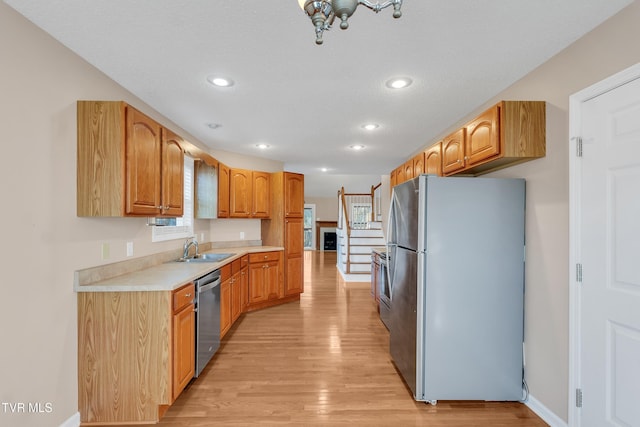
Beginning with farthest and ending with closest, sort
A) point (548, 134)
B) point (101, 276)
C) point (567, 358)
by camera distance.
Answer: point (101, 276)
point (548, 134)
point (567, 358)

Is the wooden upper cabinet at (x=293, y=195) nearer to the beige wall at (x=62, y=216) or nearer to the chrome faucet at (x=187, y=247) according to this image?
the chrome faucet at (x=187, y=247)

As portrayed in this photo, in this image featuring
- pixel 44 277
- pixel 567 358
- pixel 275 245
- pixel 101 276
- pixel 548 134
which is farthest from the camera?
pixel 275 245

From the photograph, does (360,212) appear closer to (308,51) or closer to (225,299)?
(225,299)

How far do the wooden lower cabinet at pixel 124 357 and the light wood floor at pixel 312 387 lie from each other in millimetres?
247

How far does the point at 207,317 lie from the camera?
8.80ft

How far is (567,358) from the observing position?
1.89m

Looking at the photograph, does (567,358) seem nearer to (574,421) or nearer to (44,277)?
(574,421)

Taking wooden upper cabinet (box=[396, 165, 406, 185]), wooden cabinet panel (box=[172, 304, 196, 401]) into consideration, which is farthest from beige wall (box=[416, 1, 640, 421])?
wooden cabinet panel (box=[172, 304, 196, 401])

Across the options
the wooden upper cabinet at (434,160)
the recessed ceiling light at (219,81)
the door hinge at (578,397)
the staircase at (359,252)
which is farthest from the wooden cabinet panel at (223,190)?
the door hinge at (578,397)

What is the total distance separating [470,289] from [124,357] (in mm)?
2516

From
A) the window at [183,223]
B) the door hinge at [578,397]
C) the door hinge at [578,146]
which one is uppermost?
the door hinge at [578,146]

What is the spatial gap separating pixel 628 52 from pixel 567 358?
1801 millimetres

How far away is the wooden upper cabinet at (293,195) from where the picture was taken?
5023mm

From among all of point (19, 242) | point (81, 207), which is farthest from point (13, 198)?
point (81, 207)
